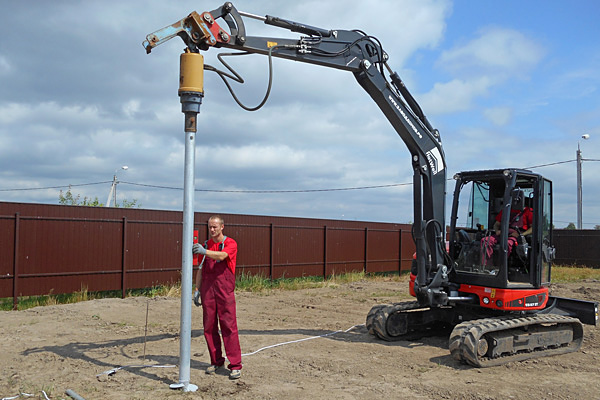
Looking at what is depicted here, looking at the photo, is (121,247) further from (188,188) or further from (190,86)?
(190,86)

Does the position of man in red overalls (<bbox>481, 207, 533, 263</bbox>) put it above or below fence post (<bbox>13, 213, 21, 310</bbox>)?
above

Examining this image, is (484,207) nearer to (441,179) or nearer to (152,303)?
(441,179)

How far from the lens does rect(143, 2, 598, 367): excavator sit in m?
8.07

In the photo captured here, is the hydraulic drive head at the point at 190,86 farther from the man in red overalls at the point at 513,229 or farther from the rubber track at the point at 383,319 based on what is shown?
the man in red overalls at the point at 513,229

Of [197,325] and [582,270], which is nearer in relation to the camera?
[197,325]

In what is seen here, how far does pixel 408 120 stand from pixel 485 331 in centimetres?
339

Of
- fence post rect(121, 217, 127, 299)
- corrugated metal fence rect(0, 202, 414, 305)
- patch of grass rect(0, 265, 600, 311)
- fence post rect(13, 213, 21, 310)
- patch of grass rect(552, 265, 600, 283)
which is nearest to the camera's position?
fence post rect(13, 213, 21, 310)

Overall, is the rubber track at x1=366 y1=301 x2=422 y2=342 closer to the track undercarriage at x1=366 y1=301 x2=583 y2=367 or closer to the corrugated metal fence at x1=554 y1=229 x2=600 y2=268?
the track undercarriage at x1=366 y1=301 x2=583 y2=367

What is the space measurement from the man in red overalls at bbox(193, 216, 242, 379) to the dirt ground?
0.93 ft

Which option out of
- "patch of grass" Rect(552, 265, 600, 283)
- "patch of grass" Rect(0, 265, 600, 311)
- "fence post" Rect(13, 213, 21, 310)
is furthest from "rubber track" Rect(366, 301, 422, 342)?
"patch of grass" Rect(552, 265, 600, 283)

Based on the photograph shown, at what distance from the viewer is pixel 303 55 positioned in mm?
7984

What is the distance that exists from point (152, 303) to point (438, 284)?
729 cm

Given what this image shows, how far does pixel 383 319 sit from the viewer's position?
9.01m

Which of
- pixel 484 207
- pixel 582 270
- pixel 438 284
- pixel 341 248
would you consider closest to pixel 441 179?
pixel 484 207
